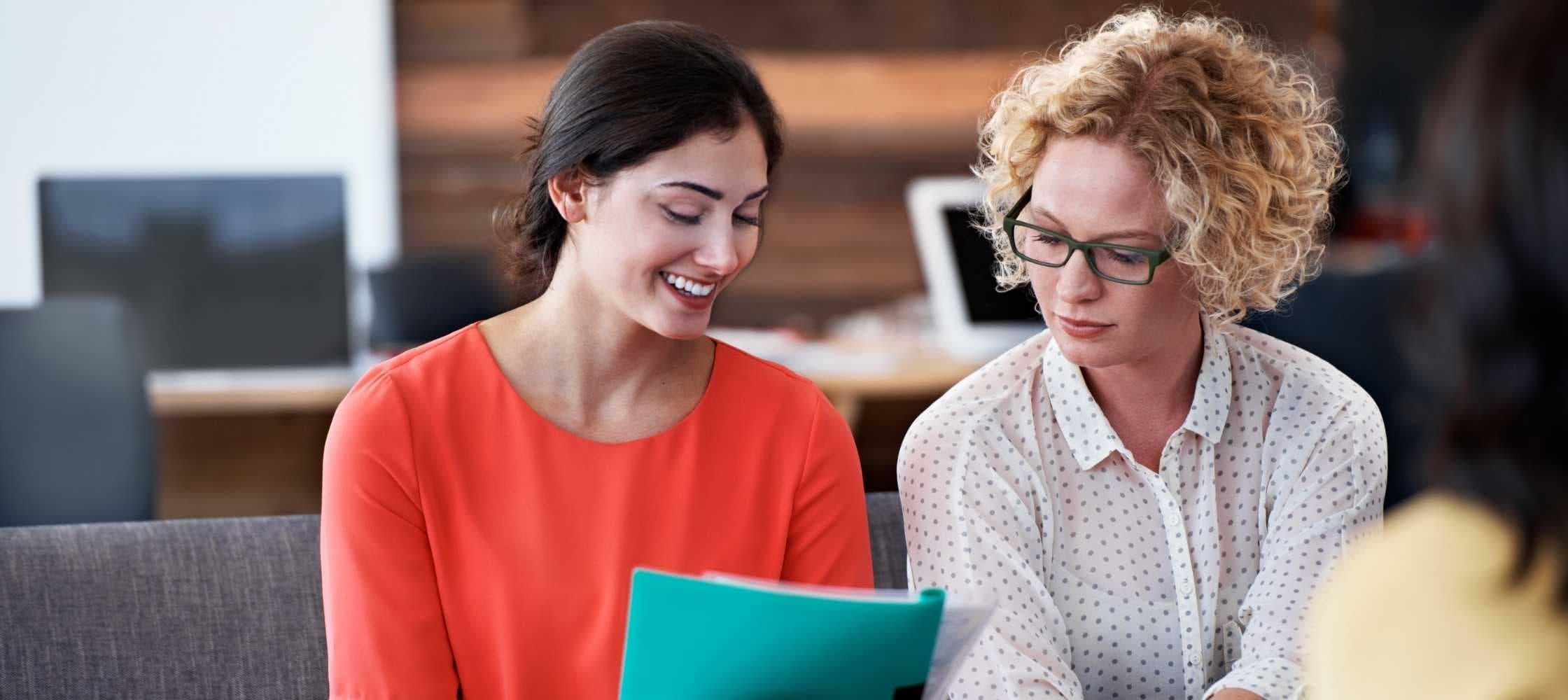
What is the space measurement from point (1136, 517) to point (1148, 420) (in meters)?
0.12

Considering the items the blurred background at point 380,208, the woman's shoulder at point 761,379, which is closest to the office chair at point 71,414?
the blurred background at point 380,208

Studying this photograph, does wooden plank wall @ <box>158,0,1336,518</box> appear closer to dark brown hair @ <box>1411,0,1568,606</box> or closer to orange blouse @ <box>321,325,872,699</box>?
orange blouse @ <box>321,325,872,699</box>

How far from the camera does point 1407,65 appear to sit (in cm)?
663

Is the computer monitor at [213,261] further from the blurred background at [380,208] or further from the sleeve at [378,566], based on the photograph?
the sleeve at [378,566]

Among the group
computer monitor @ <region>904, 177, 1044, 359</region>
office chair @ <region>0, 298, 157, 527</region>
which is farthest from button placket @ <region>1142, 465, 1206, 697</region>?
office chair @ <region>0, 298, 157, 527</region>

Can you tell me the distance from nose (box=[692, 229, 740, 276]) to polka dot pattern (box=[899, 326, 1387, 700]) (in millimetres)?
298

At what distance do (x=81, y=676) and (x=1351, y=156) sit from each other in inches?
242

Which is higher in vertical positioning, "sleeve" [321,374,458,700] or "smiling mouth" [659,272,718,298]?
"smiling mouth" [659,272,718,298]

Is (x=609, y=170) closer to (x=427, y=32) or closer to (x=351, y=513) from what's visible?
(x=351, y=513)

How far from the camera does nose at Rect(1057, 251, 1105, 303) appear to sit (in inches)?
59.6

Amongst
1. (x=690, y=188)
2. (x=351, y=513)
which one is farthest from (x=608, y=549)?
(x=690, y=188)

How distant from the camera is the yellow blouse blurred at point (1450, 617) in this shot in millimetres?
663

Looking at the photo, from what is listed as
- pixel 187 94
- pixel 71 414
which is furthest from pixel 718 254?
pixel 187 94

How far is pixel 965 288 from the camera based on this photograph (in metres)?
3.47
